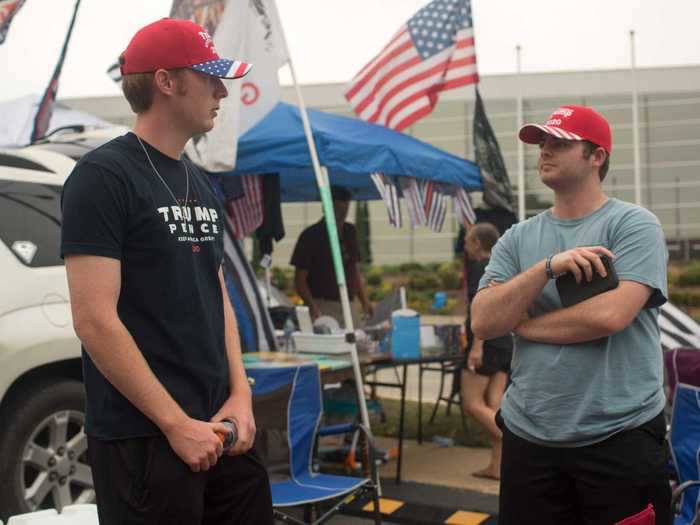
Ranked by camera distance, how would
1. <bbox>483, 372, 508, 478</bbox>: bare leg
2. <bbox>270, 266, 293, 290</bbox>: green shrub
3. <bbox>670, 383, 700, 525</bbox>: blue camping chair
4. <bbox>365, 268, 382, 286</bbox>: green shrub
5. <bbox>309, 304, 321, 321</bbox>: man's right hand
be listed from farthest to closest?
<bbox>365, 268, 382, 286</bbox>: green shrub
<bbox>270, 266, 293, 290</bbox>: green shrub
<bbox>309, 304, 321, 321</bbox>: man's right hand
<bbox>483, 372, 508, 478</bbox>: bare leg
<bbox>670, 383, 700, 525</bbox>: blue camping chair

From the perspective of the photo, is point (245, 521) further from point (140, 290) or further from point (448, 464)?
point (448, 464)

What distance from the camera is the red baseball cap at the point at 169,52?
6.88ft

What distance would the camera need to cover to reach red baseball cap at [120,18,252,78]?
2.10 metres

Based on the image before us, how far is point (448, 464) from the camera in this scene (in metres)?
6.89

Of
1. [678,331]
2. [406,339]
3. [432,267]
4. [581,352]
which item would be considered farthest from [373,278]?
[581,352]

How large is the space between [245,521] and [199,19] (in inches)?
182

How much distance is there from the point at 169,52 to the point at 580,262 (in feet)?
4.25

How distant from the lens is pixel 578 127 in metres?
2.72

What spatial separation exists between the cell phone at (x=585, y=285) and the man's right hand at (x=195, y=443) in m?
1.19

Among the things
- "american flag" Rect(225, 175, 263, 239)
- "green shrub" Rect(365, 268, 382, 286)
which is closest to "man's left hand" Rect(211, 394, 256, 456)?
"american flag" Rect(225, 175, 263, 239)

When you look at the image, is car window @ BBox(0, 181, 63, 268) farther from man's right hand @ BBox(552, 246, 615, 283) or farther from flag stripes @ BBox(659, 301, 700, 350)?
flag stripes @ BBox(659, 301, 700, 350)

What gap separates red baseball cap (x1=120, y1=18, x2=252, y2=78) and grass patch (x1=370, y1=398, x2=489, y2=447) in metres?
6.03

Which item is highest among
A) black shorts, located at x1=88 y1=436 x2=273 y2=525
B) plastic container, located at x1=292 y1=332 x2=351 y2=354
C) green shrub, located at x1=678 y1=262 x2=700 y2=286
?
black shorts, located at x1=88 y1=436 x2=273 y2=525

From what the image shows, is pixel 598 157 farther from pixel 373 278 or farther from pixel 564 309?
pixel 373 278
